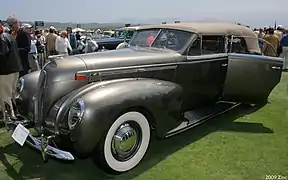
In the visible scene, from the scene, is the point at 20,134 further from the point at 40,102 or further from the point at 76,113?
the point at 76,113

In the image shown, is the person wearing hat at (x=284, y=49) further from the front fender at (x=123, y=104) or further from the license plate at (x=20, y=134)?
the license plate at (x=20, y=134)

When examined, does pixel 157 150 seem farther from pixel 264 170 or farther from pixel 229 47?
pixel 229 47

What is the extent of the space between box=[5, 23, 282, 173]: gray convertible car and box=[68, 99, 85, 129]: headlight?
11mm

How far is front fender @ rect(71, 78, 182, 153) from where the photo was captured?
310 cm

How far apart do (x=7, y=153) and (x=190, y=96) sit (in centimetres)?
275

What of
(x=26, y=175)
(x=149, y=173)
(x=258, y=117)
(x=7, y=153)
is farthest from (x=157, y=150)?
(x=258, y=117)

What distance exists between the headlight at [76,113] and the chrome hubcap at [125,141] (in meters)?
0.51

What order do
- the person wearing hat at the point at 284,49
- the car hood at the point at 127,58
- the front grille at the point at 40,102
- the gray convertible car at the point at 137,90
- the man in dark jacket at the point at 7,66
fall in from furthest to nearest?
the person wearing hat at the point at 284,49 → the man in dark jacket at the point at 7,66 → the car hood at the point at 127,58 → the front grille at the point at 40,102 → the gray convertible car at the point at 137,90

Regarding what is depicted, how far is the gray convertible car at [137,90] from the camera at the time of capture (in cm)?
322

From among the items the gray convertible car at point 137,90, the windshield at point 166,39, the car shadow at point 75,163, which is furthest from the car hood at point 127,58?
the car shadow at point 75,163

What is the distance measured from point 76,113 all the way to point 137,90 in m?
0.78

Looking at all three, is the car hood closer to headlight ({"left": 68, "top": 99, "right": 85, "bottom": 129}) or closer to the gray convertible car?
the gray convertible car

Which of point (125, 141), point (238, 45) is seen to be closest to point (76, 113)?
point (125, 141)

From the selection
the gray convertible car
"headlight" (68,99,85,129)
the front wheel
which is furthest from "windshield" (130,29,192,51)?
"headlight" (68,99,85,129)
